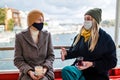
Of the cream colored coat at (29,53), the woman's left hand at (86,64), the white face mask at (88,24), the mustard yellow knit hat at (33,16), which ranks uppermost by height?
the mustard yellow knit hat at (33,16)

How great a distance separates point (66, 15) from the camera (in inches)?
134

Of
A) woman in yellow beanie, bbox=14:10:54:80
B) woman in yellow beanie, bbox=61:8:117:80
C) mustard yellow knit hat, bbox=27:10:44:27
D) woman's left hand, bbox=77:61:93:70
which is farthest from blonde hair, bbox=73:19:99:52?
mustard yellow knit hat, bbox=27:10:44:27

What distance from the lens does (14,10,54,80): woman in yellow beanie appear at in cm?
262

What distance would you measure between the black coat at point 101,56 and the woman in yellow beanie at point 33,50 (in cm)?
41

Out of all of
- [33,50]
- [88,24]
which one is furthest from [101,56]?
[33,50]

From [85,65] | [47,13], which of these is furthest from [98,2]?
[85,65]

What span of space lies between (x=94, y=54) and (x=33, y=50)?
0.68 metres

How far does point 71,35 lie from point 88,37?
0.67 meters

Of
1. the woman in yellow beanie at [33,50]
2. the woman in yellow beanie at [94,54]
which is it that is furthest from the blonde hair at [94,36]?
the woman in yellow beanie at [33,50]

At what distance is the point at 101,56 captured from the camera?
2664 mm

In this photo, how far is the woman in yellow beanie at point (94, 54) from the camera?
8.61 feet

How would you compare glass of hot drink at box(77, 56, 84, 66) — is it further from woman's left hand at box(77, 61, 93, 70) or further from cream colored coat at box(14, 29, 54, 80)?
cream colored coat at box(14, 29, 54, 80)

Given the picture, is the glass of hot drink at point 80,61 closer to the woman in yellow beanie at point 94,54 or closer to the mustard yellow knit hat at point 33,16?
the woman in yellow beanie at point 94,54

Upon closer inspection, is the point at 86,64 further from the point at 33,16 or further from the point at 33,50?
the point at 33,16
